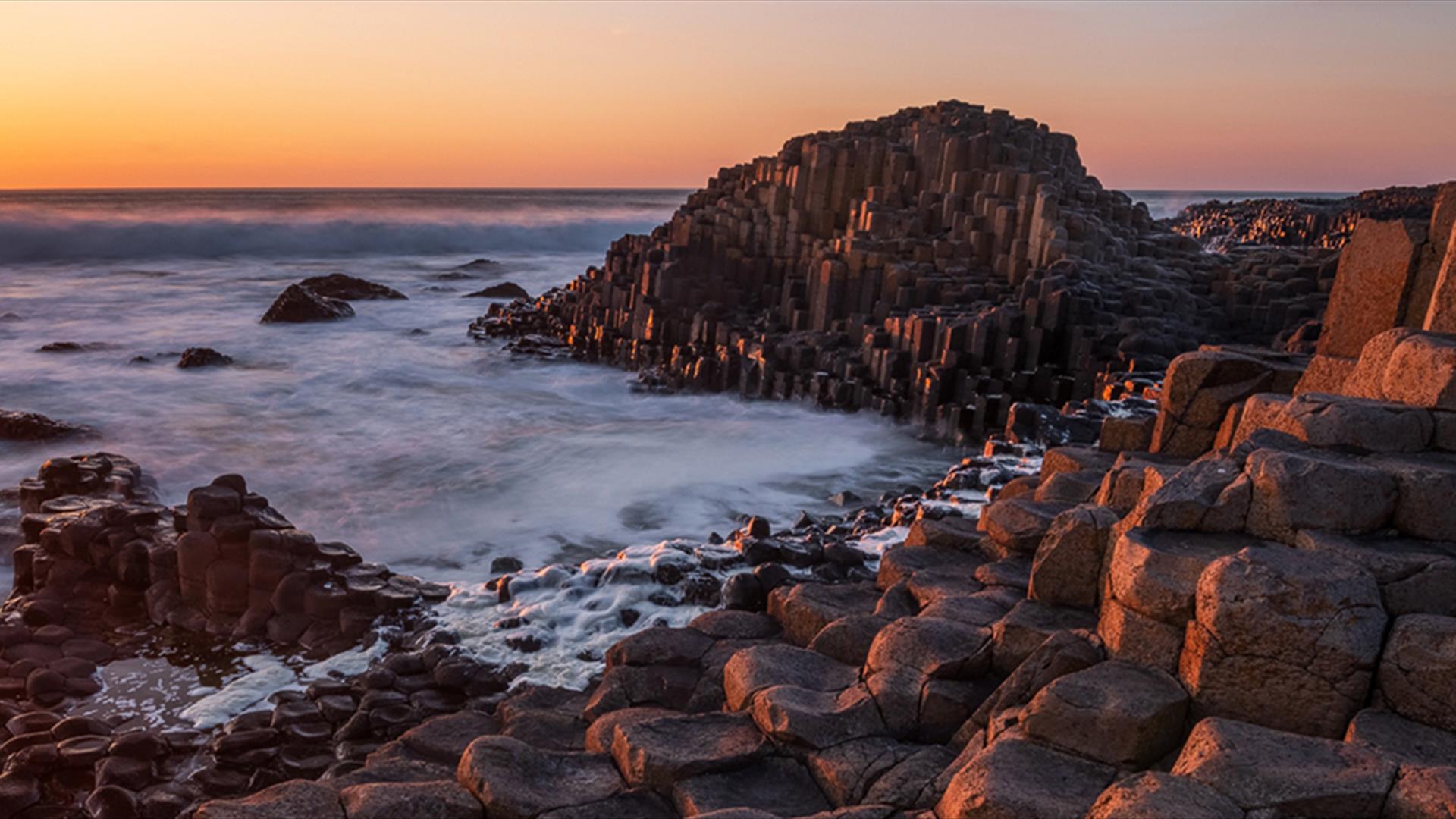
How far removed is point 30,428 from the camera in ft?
41.1

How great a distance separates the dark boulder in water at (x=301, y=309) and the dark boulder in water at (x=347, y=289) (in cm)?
304

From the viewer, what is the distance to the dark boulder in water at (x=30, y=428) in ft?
40.7

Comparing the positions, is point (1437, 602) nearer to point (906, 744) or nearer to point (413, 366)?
point (906, 744)

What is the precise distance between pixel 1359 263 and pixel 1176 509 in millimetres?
3282

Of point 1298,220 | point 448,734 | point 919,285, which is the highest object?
point 1298,220

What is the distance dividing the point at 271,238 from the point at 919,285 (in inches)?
1566

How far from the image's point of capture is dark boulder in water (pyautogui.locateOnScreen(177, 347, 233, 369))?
18.2 m

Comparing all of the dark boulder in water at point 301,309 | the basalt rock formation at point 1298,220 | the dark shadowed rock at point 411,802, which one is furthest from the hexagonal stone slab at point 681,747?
the basalt rock formation at point 1298,220

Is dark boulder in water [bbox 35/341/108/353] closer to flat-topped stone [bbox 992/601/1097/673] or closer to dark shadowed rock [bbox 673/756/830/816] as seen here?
dark shadowed rock [bbox 673/756/830/816]

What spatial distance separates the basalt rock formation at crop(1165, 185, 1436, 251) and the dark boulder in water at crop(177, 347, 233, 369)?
22574mm

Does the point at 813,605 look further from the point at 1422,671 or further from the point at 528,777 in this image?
the point at 1422,671

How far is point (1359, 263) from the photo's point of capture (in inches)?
245

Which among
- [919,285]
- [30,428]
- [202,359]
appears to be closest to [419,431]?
[30,428]

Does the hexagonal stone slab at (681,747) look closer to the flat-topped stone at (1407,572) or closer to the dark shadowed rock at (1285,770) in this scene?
the dark shadowed rock at (1285,770)
